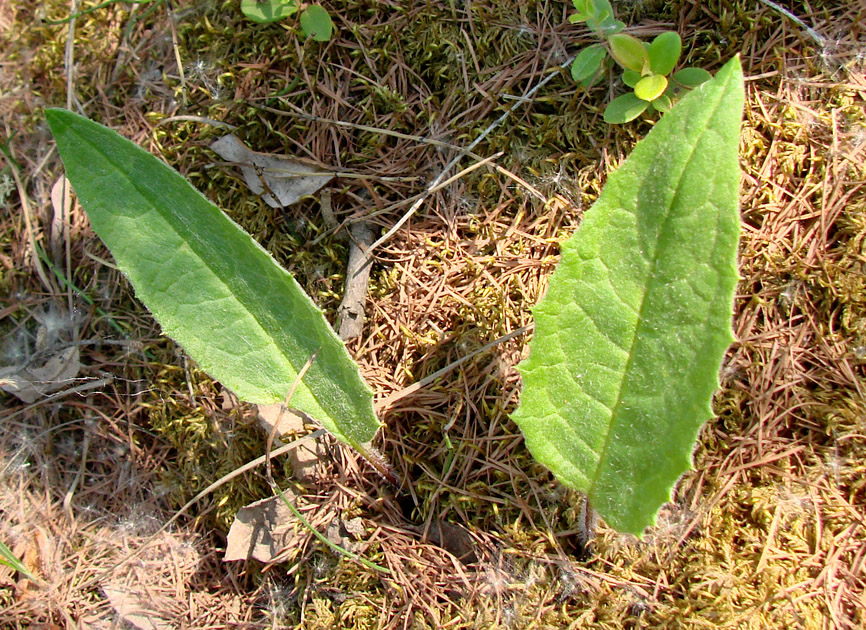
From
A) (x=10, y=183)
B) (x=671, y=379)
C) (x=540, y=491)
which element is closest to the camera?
(x=671, y=379)

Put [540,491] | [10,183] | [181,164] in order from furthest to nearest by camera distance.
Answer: [10,183] → [181,164] → [540,491]

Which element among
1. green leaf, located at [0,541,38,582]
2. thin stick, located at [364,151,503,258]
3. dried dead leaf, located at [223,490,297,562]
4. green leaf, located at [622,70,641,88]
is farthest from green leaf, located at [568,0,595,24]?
green leaf, located at [0,541,38,582]

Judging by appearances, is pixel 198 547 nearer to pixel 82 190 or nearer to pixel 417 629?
pixel 417 629

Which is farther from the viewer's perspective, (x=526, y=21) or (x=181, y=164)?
(x=181, y=164)

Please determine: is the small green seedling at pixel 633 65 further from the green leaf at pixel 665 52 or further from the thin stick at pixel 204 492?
the thin stick at pixel 204 492

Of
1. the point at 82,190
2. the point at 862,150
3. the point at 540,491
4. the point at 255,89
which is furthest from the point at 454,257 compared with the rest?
the point at 862,150

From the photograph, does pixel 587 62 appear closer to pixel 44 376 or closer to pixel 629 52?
pixel 629 52
